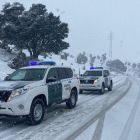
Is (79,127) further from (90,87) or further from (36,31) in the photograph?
(36,31)

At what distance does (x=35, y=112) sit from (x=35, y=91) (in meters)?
0.66

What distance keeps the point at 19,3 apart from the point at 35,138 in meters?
33.4

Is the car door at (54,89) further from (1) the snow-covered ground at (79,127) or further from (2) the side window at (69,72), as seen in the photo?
(2) the side window at (69,72)

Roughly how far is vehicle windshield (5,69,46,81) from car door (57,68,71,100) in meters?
1.04

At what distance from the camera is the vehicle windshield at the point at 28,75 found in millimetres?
7374

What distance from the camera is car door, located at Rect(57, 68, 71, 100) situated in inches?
331

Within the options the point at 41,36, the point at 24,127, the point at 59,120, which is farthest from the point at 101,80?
the point at 41,36

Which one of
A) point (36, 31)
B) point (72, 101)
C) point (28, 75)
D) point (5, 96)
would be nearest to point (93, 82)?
point (72, 101)

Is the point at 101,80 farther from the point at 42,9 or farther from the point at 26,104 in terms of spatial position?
the point at 42,9

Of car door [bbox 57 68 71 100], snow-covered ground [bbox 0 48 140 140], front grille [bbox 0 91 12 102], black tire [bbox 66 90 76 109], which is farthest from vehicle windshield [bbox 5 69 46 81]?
black tire [bbox 66 90 76 109]

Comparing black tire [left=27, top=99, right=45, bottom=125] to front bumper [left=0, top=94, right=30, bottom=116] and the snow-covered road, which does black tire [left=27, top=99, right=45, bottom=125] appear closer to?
the snow-covered road

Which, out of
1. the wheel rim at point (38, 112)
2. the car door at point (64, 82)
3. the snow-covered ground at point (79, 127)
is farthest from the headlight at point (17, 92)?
the car door at point (64, 82)

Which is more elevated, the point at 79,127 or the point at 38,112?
the point at 38,112

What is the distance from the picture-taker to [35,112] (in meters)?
6.59
